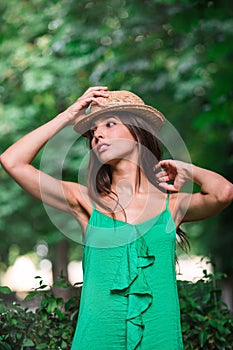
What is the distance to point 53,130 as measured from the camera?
2.82 metres

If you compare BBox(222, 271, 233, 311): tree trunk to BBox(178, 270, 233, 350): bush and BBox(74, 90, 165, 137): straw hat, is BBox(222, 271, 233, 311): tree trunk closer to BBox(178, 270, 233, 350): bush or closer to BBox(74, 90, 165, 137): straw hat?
BBox(178, 270, 233, 350): bush

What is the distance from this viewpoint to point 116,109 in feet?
9.02

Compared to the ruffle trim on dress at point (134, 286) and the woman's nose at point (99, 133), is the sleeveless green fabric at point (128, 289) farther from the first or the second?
the woman's nose at point (99, 133)

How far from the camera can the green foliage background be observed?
6.89 metres

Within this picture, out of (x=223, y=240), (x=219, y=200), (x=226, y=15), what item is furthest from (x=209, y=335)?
(x=223, y=240)

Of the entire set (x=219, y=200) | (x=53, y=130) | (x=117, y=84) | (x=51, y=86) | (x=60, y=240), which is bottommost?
(x=219, y=200)

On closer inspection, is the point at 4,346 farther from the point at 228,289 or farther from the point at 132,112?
the point at 228,289

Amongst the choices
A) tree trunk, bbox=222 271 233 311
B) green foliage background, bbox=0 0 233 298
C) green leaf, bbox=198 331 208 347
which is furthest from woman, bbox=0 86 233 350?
tree trunk, bbox=222 271 233 311

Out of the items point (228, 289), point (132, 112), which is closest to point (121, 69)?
point (228, 289)

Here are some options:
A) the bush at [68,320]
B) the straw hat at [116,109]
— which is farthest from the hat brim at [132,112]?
the bush at [68,320]

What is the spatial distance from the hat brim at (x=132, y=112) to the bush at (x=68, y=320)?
1.08 metres

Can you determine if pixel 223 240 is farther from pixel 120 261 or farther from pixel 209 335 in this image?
pixel 120 261

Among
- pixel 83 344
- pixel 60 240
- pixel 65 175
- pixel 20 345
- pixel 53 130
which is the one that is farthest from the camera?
pixel 60 240

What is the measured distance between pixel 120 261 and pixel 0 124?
29.1 ft
